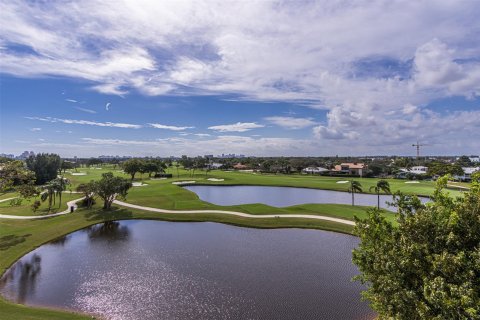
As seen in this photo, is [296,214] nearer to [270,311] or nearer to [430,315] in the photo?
[270,311]

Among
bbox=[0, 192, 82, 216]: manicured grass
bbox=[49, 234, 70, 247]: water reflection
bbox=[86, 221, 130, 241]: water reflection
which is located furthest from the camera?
bbox=[0, 192, 82, 216]: manicured grass

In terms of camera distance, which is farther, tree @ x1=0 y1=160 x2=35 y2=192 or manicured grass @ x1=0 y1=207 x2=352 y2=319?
manicured grass @ x1=0 y1=207 x2=352 y2=319

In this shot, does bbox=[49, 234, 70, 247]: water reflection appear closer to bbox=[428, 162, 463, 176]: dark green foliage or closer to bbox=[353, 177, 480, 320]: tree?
bbox=[353, 177, 480, 320]: tree

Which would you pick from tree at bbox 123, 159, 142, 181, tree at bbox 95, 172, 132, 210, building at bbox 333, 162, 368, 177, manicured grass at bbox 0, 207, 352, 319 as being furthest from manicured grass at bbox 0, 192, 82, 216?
Answer: building at bbox 333, 162, 368, 177

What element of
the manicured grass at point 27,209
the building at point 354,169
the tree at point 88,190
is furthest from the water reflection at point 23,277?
the building at point 354,169

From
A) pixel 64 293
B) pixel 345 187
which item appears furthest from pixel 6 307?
pixel 345 187

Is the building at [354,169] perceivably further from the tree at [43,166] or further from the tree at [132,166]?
the tree at [43,166]

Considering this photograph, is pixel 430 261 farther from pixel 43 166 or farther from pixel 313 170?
pixel 313 170
